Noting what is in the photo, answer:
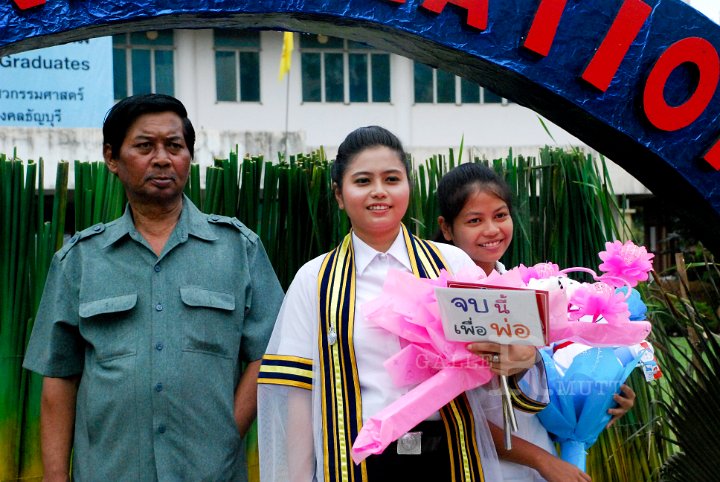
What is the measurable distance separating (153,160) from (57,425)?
0.71m

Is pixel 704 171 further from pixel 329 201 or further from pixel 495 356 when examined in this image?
pixel 329 201

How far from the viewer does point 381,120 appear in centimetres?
1833

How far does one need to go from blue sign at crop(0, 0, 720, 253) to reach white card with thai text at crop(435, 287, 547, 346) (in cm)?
96

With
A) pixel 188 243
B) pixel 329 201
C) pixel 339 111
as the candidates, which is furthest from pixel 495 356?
pixel 339 111

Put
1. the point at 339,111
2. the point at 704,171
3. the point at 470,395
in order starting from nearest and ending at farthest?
the point at 470,395
the point at 704,171
the point at 339,111

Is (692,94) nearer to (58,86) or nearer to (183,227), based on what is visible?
(183,227)

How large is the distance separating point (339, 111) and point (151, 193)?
16080 mm

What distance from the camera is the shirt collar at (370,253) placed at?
2156 mm

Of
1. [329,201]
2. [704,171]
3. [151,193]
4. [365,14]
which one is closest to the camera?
[151,193]

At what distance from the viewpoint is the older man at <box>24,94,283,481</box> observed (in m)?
2.11

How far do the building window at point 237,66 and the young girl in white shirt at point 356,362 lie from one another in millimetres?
15811

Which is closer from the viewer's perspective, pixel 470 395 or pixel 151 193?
pixel 470 395

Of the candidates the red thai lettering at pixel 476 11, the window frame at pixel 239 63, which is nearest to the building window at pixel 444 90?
the window frame at pixel 239 63

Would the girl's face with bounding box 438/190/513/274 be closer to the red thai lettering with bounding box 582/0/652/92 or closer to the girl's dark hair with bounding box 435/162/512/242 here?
the girl's dark hair with bounding box 435/162/512/242
